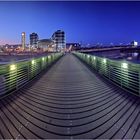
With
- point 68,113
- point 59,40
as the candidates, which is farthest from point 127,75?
point 59,40

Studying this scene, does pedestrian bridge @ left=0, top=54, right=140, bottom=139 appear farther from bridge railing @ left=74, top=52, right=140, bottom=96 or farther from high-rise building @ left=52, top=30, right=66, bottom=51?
high-rise building @ left=52, top=30, right=66, bottom=51

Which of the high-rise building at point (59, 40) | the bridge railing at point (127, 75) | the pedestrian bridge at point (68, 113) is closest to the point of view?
the pedestrian bridge at point (68, 113)

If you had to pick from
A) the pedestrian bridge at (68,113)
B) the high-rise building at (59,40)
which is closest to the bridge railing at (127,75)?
the pedestrian bridge at (68,113)

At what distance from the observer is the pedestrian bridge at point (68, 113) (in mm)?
4352

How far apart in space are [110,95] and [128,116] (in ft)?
7.49

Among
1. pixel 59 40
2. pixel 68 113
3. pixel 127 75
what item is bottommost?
pixel 68 113

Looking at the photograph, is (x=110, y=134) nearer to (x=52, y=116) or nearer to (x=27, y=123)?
(x=52, y=116)

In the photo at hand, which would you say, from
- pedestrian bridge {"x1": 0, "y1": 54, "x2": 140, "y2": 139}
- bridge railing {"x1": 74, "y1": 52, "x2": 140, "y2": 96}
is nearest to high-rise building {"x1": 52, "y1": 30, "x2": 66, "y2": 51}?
bridge railing {"x1": 74, "y1": 52, "x2": 140, "y2": 96}

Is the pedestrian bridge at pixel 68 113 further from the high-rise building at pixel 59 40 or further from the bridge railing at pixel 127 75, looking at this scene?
the high-rise building at pixel 59 40

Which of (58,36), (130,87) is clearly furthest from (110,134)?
(58,36)

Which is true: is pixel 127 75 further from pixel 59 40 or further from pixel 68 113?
pixel 59 40

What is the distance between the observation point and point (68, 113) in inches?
218

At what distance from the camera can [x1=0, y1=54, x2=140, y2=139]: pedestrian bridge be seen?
14.3 ft

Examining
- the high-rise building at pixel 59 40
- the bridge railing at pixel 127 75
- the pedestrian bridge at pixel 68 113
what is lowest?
the pedestrian bridge at pixel 68 113
